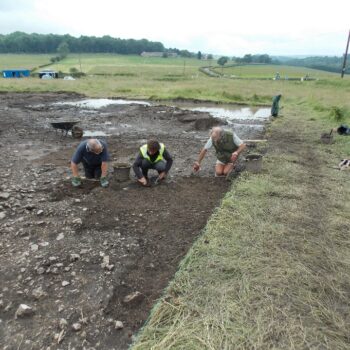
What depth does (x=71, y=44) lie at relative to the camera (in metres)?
122

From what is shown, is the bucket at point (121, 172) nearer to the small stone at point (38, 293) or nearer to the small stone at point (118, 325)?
the small stone at point (38, 293)

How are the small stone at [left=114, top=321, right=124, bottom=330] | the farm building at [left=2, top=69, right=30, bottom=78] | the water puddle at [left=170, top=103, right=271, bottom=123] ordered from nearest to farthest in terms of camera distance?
the small stone at [left=114, top=321, right=124, bottom=330]
the water puddle at [left=170, top=103, right=271, bottom=123]
the farm building at [left=2, top=69, right=30, bottom=78]

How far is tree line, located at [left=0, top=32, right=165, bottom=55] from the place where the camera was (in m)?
114

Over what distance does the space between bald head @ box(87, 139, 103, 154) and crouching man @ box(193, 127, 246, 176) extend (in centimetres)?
188

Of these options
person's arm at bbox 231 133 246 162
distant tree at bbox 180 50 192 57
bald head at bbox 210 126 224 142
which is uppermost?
distant tree at bbox 180 50 192 57

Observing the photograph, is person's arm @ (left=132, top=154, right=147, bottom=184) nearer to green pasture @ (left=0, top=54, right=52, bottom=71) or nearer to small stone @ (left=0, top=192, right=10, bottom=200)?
small stone @ (left=0, top=192, right=10, bottom=200)

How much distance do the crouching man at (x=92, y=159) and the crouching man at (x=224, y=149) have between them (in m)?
1.77

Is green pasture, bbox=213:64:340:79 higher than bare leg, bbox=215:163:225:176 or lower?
higher

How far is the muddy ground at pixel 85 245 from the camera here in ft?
10.2

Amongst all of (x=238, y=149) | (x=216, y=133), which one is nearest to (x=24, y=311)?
(x=216, y=133)

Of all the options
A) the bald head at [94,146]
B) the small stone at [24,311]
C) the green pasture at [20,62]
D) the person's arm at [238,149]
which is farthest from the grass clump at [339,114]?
the green pasture at [20,62]

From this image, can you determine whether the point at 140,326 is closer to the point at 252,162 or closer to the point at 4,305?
the point at 4,305

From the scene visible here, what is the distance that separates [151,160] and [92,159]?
1.11 meters

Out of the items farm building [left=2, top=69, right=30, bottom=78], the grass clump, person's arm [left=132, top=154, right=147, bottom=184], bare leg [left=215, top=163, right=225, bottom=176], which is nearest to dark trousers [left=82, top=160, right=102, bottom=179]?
person's arm [left=132, top=154, right=147, bottom=184]
